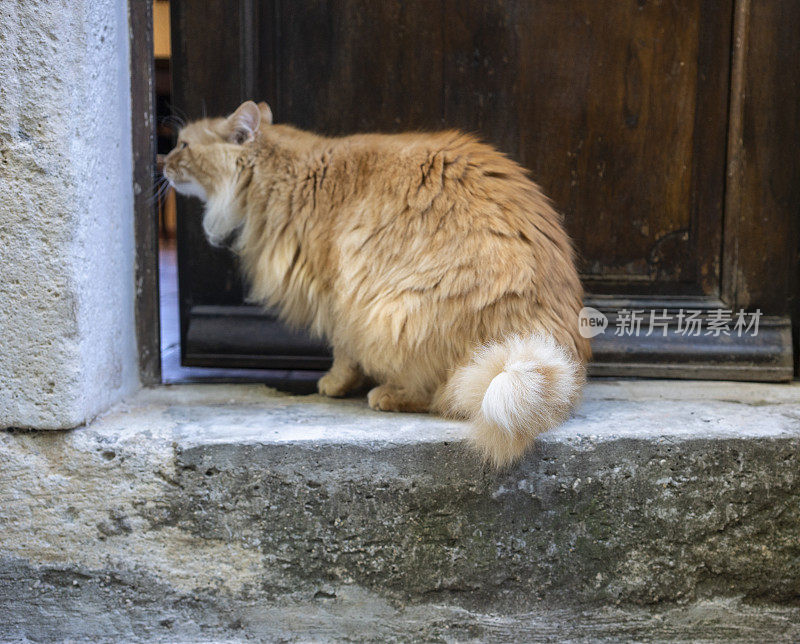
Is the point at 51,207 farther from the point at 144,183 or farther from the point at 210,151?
the point at 210,151

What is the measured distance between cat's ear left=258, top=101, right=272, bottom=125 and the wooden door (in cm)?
16

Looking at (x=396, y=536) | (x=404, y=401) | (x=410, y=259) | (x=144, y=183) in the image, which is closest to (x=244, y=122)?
(x=144, y=183)

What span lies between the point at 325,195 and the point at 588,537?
45.6 inches

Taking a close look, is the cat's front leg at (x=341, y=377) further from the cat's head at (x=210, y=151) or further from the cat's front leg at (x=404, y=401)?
the cat's head at (x=210, y=151)

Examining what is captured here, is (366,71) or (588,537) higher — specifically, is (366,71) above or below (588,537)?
above

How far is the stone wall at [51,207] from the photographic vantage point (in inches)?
67.4

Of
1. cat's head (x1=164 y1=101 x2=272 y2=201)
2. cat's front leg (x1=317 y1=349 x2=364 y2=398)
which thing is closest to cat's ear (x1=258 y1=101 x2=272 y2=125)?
cat's head (x1=164 y1=101 x2=272 y2=201)

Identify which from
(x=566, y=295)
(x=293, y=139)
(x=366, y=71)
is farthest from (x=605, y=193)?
(x=293, y=139)

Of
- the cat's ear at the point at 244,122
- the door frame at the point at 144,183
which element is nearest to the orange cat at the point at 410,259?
the cat's ear at the point at 244,122

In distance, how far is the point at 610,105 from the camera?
243cm

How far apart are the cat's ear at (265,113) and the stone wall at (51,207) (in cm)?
50

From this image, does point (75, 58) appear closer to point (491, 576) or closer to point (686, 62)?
point (491, 576)

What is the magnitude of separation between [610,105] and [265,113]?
1095 millimetres

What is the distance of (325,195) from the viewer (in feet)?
7.12
